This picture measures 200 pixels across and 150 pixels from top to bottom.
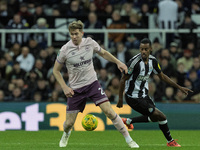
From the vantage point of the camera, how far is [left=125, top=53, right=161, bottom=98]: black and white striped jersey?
11797mm

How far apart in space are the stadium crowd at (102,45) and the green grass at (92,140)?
1.95 metres

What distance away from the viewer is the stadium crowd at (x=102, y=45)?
17.6 m

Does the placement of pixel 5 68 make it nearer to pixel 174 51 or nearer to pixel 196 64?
pixel 174 51

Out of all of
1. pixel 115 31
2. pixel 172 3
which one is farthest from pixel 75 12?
pixel 172 3

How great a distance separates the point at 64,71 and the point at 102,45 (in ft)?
4.68

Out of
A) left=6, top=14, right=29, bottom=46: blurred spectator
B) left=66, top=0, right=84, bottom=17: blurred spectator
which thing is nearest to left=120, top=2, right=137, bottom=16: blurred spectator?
left=66, top=0, right=84, bottom=17: blurred spectator

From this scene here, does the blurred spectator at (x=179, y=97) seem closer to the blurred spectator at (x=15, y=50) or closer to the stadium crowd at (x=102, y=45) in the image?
the stadium crowd at (x=102, y=45)

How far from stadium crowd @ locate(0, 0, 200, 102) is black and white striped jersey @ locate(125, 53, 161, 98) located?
16.9 feet

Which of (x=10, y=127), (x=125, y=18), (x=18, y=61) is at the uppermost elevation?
(x=125, y=18)

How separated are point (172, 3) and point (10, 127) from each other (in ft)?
21.7

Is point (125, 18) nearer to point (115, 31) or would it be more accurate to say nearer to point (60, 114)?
point (115, 31)

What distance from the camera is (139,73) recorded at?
1189 centimetres

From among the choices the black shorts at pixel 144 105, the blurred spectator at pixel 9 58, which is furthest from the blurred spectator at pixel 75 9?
the black shorts at pixel 144 105

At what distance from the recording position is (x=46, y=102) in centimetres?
1670
